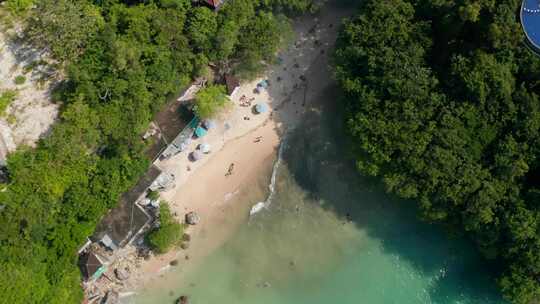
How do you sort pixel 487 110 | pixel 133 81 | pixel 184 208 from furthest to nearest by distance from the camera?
1. pixel 184 208
2. pixel 133 81
3. pixel 487 110

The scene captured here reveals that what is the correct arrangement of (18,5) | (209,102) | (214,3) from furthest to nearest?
(18,5) < (214,3) < (209,102)

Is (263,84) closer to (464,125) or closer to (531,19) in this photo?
(464,125)

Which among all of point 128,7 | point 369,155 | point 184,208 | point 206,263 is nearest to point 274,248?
point 206,263

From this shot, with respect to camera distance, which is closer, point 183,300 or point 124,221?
point 183,300

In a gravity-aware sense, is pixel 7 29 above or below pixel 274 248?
above

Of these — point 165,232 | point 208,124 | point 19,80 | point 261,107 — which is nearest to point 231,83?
point 261,107

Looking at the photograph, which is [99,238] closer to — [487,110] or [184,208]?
[184,208]

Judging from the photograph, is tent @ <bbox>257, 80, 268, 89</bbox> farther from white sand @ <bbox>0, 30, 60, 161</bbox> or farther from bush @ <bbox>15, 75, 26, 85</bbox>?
bush @ <bbox>15, 75, 26, 85</bbox>

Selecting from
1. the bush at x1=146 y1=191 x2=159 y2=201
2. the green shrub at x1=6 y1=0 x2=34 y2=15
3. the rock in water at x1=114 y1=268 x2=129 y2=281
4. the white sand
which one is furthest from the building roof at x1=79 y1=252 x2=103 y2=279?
the green shrub at x1=6 y1=0 x2=34 y2=15
